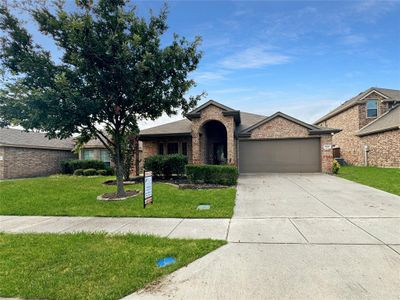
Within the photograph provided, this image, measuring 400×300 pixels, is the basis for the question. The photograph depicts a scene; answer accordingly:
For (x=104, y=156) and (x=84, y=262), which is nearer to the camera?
(x=84, y=262)

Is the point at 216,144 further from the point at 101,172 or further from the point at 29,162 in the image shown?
the point at 29,162

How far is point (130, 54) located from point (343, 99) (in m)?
34.5

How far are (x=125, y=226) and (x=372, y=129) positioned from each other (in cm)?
2385

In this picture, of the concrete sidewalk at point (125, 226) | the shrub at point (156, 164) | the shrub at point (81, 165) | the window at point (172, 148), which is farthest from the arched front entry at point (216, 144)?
the concrete sidewalk at point (125, 226)

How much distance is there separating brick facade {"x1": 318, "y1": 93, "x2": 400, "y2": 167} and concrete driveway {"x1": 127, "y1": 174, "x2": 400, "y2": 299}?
53.8 feet

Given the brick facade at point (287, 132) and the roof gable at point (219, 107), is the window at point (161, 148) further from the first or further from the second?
the brick facade at point (287, 132)

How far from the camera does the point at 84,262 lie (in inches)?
150

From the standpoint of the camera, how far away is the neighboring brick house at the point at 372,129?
750 inches

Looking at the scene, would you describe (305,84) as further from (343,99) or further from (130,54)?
(343,99)

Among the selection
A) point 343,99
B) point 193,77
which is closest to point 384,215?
point 193,77

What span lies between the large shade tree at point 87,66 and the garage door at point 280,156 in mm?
9693

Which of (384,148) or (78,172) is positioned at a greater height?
(384,148)

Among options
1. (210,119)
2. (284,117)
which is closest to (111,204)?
(210,119)

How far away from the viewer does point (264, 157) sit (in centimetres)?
1733
